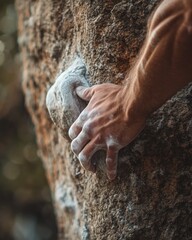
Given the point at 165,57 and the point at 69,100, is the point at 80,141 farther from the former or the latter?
the point at 165,57

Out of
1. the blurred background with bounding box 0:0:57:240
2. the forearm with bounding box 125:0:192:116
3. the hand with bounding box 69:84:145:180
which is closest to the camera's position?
the forearm with bounding box 125:0:192:116

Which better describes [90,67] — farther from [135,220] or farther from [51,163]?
[51,163]

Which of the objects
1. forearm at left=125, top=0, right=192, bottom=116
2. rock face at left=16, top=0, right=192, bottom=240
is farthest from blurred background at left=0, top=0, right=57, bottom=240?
forearm at left=125, top=0, right=192, bottom=116

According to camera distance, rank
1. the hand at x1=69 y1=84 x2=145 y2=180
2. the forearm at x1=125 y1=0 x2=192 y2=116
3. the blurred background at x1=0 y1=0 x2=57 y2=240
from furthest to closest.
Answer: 1. the blurred background at x1=0 y1=0 x2=57 y2=240
2. the hand at x1=69 y1=84 x2=145 y2=180
3. the forearm at x1=125 y1=0 x2=192 y2=116

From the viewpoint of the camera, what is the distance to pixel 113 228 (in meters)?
0.92

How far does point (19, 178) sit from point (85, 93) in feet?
6.20

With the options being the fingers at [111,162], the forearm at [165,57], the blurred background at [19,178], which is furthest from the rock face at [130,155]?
the blurred background at [19,178]

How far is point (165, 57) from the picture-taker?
67 cm

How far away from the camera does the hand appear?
0.80 meters

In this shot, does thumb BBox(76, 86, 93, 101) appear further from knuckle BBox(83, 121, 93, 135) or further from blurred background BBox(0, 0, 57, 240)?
blurred background BBox(0, 0, 57, 240)

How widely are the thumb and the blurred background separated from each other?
1742 mm

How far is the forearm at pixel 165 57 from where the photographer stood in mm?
650

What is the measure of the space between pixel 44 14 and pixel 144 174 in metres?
0.45

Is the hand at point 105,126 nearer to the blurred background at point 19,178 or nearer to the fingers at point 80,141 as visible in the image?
the fingers at point 80,141
